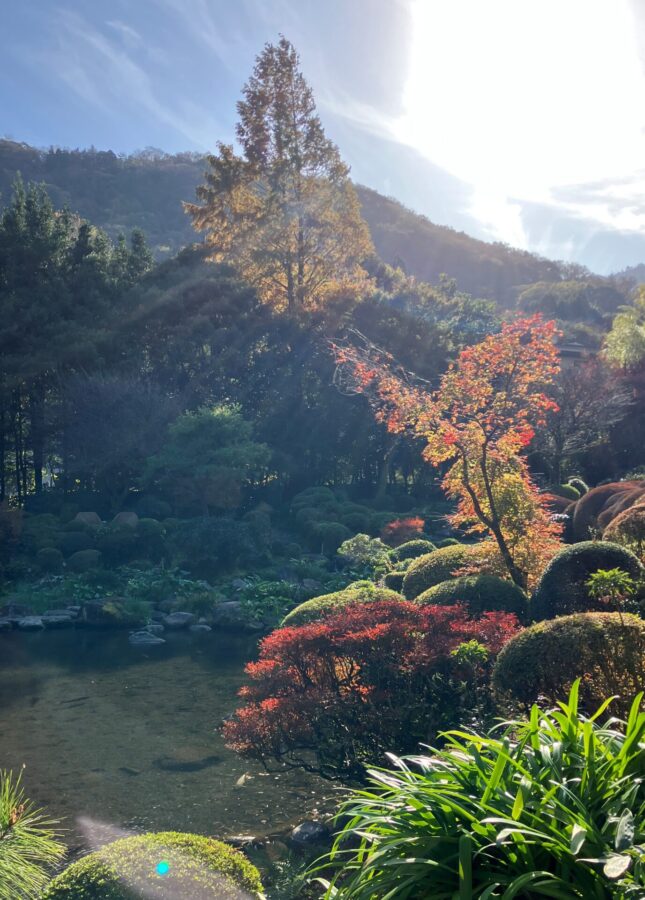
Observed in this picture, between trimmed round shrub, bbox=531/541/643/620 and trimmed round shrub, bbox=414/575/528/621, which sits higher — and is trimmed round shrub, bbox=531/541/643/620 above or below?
above

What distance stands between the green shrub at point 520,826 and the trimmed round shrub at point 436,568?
8.78 metres

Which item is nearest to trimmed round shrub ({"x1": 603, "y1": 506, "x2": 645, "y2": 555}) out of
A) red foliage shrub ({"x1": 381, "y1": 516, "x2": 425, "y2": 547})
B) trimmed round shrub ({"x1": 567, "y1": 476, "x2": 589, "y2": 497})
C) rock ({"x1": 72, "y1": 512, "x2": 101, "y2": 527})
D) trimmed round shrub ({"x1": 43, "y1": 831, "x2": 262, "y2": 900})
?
trimmed round shrub ({"x1": 43, "y1": 831, "x2": 262, "y2": 900})

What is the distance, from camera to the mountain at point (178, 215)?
245 feet

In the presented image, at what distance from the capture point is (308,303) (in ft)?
103

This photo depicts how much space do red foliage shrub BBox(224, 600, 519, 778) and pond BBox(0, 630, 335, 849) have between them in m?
0.94

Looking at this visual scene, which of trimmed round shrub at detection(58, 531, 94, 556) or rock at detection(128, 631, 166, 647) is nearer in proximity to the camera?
rock at detection(128, 631, 166, 647)

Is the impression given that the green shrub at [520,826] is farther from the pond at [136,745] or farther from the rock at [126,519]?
the rock at [126,519]

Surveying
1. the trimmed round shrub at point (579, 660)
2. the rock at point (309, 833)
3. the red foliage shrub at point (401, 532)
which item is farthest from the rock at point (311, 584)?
the trimmed round shrub at point (579, 660)

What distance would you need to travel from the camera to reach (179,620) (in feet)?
55.4

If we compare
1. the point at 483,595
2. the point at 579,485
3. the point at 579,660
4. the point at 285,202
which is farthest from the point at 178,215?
the point at 579,660

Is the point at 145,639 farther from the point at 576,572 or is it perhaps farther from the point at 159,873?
the point at 159,873

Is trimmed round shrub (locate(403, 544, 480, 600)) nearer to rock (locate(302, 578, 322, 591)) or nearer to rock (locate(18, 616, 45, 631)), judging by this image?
rock (locate(302, 578, 322, 591))

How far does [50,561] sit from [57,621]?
3898 millimetres

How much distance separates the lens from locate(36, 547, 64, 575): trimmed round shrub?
66.5 feet
